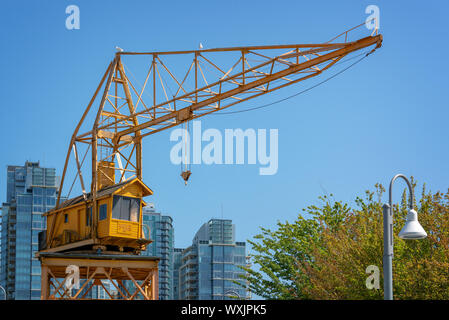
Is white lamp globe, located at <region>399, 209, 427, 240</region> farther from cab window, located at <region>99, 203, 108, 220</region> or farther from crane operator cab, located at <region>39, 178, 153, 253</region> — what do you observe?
cab window, located at <region>99, 203, 108, 220</region>

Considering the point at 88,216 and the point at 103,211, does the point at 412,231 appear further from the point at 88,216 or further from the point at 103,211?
the point at 88,216

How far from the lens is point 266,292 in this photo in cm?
5866

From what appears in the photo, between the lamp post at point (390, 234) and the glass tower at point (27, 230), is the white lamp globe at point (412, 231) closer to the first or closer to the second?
the lamp post at point (390, 234)

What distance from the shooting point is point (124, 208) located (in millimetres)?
45594

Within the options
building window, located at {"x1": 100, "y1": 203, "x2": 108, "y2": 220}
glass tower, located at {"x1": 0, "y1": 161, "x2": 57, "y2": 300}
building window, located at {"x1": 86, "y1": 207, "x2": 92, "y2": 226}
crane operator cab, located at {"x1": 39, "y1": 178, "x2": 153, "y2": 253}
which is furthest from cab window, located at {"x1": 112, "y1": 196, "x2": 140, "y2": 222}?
glass tower, located at {"x1": 0, "y1": 161, "x2": 57, "y2": 300}

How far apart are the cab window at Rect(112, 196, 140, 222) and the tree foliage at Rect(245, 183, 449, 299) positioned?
1248 cm

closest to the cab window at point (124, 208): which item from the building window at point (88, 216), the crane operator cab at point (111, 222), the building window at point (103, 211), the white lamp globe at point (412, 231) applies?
the crane operator cab at point (111, 222)

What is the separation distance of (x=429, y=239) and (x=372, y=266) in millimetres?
3812

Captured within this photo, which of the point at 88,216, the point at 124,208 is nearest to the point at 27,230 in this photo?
the point at 88,216

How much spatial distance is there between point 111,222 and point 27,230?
150m

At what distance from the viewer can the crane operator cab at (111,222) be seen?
45094 millimetres

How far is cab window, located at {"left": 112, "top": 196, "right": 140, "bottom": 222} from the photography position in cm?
4528

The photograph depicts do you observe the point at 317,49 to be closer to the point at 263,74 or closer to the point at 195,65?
the point at 263,74
